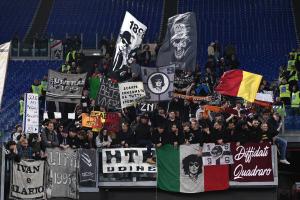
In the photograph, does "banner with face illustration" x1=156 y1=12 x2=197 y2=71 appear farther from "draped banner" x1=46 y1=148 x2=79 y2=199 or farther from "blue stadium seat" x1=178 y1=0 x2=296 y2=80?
"blue stadium seat" x1=178 y1=0 x2=296 y2=80

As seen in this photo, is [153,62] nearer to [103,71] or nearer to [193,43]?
[103,71]

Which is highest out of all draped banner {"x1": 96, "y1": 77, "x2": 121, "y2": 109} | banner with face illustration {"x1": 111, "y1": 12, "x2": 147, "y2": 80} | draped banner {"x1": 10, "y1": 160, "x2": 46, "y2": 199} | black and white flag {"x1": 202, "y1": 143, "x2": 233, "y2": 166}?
banner with face illustration {"x1": 111, "y1": 12, "x2": 147, "y2": 80}

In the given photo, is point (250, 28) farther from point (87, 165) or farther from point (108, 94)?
point (87, 165)

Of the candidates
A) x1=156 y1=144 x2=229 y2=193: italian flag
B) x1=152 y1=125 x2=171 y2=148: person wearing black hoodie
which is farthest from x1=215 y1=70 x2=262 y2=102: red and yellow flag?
x1=152 y1=125 x2=171 y2=148: person wearing black hoodie

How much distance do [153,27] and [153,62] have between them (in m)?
10.1

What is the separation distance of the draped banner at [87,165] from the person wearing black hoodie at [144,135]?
1331mm

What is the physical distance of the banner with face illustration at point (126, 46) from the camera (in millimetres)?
21391

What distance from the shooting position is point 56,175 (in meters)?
20.3

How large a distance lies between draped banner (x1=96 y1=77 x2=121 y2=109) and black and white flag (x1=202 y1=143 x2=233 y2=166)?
323cm

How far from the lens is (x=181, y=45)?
21.8 metres

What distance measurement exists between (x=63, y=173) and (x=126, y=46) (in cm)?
406

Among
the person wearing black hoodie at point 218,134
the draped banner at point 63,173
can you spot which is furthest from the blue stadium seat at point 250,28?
the draped banner at point 63,173

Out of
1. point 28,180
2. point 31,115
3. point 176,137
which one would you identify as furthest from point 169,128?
point 28,180

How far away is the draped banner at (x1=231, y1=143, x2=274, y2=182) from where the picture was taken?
2031 centimetres
